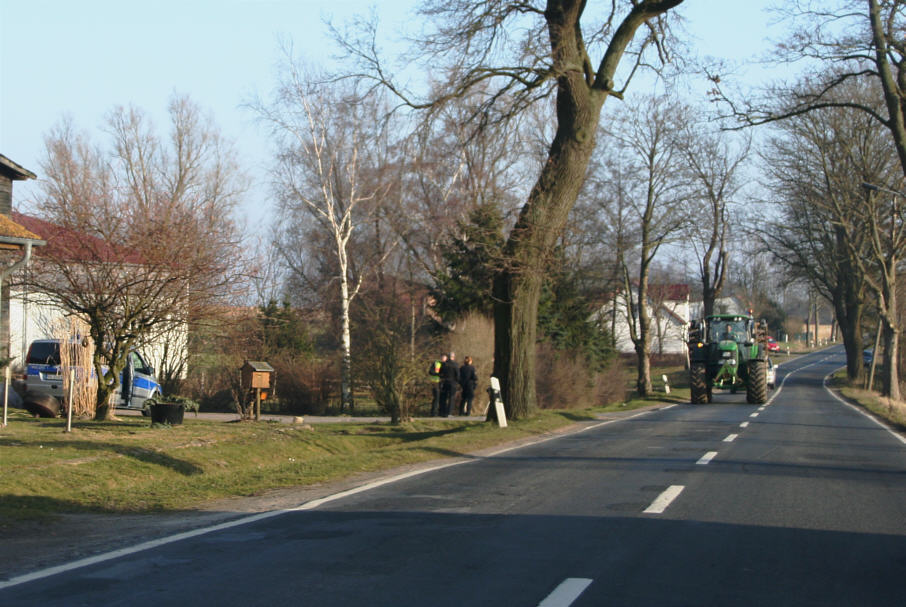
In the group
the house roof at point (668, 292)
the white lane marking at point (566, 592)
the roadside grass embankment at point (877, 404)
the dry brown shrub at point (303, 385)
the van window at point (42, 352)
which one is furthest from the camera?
the house roof at point (668, 292)

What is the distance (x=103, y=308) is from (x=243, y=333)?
37.8ft

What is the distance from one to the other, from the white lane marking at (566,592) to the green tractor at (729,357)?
27.3 m

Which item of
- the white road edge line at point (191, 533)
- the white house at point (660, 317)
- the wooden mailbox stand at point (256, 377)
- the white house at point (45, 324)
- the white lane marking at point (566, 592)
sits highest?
the white house at point (660, 317)

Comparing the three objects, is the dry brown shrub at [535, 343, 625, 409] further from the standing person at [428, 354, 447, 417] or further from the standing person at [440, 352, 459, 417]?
the standing person at [440, 352, 459, 417]

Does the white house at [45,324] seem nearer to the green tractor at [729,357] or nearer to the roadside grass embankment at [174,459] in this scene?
the roadside grass embankment at [174,459]

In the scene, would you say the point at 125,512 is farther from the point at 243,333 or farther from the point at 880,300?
the point at 880,300

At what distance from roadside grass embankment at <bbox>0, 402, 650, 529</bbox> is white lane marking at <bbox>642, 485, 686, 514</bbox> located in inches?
177

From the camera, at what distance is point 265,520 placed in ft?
26.7

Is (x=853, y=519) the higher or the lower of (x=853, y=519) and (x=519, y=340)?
the lower

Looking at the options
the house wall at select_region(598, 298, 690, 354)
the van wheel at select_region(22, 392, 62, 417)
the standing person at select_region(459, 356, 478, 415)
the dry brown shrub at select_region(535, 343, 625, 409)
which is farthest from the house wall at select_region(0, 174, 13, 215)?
the house wall at select_region(598, 298, 690, 354)

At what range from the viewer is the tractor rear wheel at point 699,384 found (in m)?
32.4

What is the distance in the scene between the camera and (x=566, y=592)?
17.9 feet

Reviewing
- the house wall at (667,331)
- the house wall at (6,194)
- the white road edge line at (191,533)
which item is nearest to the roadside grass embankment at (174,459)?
the white road edge line at (191,533)

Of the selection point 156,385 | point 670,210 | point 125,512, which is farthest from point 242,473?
point 670,210
